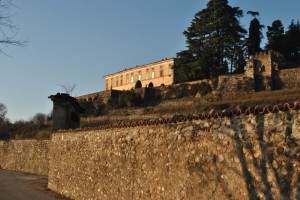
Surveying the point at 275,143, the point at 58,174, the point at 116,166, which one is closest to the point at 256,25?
the point at 58,174

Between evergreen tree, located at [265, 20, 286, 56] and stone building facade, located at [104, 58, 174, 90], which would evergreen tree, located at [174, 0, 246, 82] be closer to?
evergreen tree, located at [265, 20, 286, 56]

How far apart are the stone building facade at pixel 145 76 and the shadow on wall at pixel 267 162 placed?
6164 centimetres

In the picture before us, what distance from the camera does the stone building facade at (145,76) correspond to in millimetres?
74037

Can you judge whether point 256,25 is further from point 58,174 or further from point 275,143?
point 275,143

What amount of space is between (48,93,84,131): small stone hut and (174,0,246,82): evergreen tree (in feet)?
117

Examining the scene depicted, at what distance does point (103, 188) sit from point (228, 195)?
5446 millimetres

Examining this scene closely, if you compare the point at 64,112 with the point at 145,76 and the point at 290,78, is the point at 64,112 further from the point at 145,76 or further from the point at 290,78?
the point at 145,76

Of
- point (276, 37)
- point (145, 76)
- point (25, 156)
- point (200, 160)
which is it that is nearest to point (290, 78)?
point (276, 37)

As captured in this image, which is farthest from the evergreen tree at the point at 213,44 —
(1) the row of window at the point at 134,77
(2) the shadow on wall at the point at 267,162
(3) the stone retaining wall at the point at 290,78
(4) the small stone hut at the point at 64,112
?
(2) the shadow on wall at the point at 267,162

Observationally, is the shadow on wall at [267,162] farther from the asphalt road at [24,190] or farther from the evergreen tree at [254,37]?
the evergreen tree at [254,37]

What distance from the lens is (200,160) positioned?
6.79m

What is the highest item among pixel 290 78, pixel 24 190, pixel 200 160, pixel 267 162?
pixel 290 78

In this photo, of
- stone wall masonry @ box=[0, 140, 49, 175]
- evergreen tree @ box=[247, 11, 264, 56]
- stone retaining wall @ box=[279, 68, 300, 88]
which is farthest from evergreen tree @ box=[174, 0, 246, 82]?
stone wall masonry @ box=[0, 140, 49, 175]

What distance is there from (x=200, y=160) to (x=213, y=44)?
49191 mm
